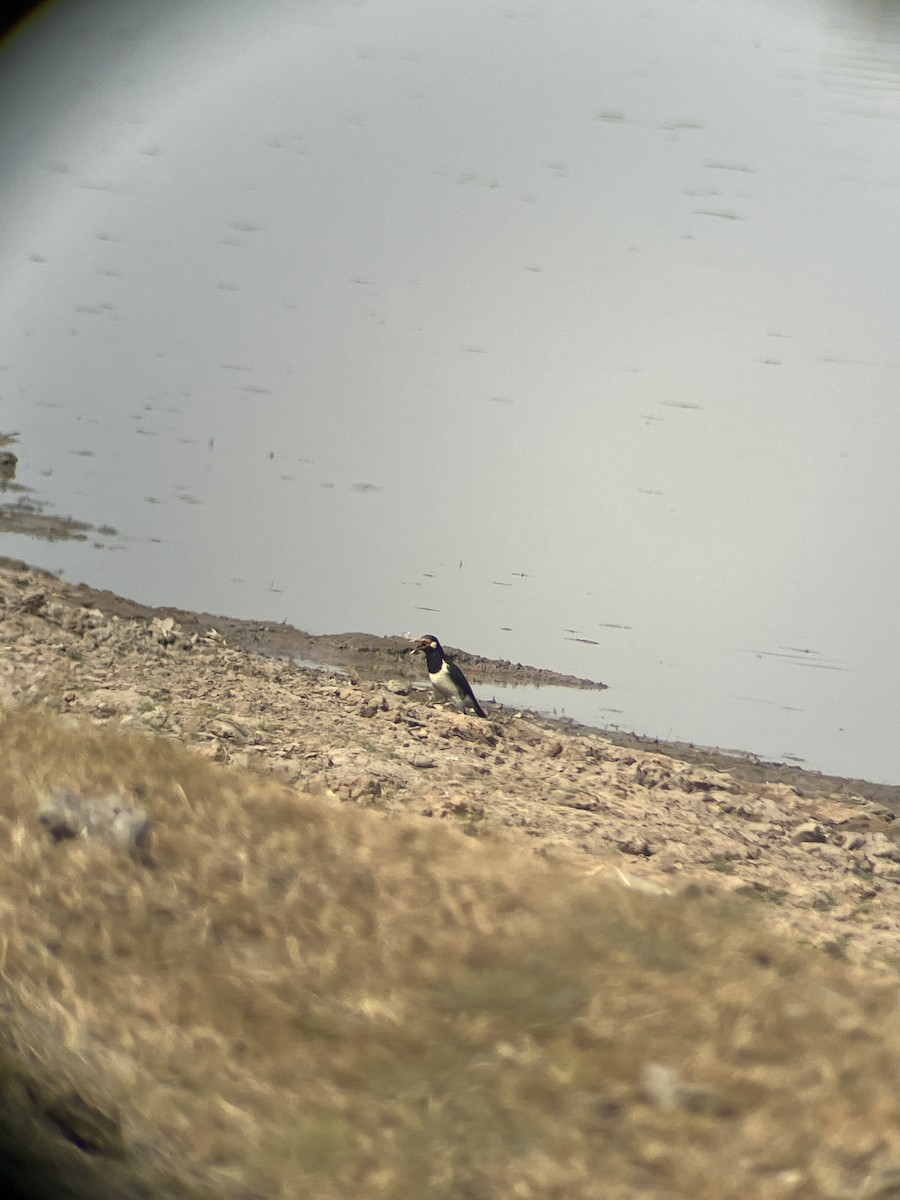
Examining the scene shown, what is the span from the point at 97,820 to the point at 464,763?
37cm

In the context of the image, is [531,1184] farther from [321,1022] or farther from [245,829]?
[245,829]

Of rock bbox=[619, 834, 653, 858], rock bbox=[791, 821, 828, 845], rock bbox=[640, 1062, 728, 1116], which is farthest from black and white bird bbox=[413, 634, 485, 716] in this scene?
rock bbox=[640, 1062, 728, 1116]

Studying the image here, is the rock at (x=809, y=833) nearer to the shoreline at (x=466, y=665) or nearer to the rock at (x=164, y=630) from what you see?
the shoreline at (x=466, y=665)

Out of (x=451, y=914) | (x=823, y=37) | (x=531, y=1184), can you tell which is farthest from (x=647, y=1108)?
(x=823, y=37)

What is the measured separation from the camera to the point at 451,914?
2.41ft

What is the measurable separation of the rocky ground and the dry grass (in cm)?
7

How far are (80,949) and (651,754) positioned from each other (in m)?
0.63

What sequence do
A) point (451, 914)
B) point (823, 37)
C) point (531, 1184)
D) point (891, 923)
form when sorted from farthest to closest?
point (823, 37) → point (891, 923) → point (451, 914) → point (531, 1184)

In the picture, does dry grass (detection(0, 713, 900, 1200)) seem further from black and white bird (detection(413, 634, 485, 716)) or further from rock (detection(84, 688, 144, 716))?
black and white bird (detection(413, 634, 485, 716))

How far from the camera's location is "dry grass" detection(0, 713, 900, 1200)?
61 centimetres

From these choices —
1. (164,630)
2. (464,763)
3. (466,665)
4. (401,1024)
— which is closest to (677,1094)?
(401,1024)

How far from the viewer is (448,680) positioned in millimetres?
1128

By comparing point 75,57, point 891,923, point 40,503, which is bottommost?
point 891,923

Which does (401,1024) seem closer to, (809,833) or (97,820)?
(97,820)
